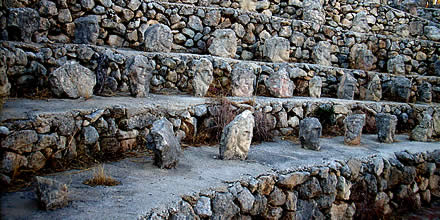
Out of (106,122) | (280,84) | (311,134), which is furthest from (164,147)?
(280,84)

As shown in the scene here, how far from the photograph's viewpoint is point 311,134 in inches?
200

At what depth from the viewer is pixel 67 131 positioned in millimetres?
3566

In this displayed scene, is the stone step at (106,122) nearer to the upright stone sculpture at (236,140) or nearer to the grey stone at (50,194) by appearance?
the grey stone at (50,194)

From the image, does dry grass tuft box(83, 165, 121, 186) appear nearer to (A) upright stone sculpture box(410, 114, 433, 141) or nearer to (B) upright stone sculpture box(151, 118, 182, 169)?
(B) upright stone sculpture box(151, 118, 182, 169)

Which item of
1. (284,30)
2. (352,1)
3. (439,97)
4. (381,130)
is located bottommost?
A: (381,130)

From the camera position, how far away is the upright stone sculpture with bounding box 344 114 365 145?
5641mm

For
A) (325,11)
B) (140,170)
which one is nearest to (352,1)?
(325,11)

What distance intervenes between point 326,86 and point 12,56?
6.46 meters

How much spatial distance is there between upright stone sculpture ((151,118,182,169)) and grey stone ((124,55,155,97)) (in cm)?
167

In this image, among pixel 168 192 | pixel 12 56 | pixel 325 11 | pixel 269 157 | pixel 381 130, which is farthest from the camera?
pixel 325 11

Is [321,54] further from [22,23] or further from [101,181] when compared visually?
[101,181]

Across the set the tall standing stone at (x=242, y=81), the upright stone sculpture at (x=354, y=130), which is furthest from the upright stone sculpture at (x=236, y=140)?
the upright stone sculpture at (x=354, y=130)

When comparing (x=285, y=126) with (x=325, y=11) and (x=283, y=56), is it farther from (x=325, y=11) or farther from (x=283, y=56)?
(x=325, y=11)

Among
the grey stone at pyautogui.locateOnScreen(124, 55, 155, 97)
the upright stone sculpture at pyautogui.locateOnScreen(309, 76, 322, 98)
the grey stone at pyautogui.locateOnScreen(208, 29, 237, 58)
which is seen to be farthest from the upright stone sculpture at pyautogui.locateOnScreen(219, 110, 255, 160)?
the upright stone sculpture at pyautogui.locateOnScreen(309, 76, 322, 98)
